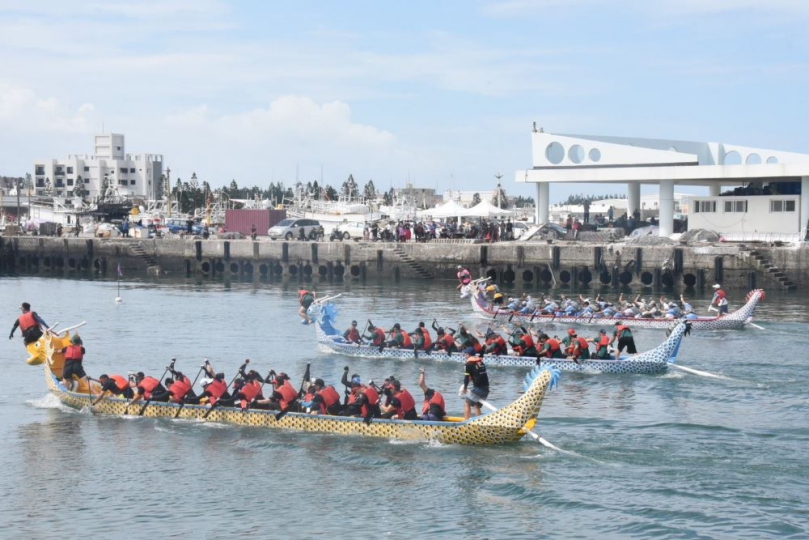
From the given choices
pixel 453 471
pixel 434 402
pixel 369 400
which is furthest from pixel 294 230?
pixel 453 471

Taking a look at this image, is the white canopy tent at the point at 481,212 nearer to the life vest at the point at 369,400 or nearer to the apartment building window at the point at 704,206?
the apartment building window at the point at 704,206

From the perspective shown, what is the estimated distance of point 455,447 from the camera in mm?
24422

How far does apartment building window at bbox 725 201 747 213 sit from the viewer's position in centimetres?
6499

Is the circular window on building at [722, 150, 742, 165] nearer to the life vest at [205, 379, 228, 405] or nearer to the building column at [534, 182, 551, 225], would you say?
the building column at [534, 182, 551, 225]

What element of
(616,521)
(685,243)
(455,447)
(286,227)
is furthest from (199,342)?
(286,227)

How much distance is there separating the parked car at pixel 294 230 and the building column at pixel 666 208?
26993 mm

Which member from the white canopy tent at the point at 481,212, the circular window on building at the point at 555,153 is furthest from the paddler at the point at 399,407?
the white canopy tent at the point at 481,212

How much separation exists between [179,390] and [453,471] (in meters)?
8.86

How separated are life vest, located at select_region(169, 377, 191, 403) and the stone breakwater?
130ft

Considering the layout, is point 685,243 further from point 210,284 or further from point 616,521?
point 616,521

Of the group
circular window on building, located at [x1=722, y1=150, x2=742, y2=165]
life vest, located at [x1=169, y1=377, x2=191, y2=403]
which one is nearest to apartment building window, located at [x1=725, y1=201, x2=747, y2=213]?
circular window on building, located at [x1=722, y1=150, x2=742, y2=165]

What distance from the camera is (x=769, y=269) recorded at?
193ft

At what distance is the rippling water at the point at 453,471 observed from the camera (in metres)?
20.4

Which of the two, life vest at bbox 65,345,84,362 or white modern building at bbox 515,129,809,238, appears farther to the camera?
white modern building at bbox 515,129,809,238
